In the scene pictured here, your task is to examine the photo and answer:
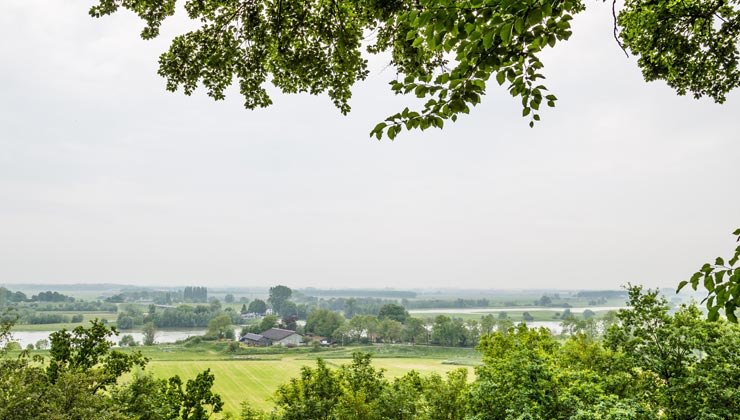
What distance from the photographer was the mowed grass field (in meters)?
42.6

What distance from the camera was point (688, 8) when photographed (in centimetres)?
569

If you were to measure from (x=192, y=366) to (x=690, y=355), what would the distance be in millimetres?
59112

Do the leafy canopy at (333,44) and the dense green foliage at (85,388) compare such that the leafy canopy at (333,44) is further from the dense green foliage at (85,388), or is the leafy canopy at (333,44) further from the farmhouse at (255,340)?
the farmhouse at (255,340)

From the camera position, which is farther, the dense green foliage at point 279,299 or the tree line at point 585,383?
the dense green foliage at point 279,299

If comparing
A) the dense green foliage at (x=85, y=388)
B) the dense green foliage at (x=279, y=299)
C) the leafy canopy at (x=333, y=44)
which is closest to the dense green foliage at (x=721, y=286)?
the leafy canopy at (x=333, y=44)

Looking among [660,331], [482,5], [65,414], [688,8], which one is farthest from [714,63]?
[65,414]

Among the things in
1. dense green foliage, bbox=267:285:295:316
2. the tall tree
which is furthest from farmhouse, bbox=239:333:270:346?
the tall tree

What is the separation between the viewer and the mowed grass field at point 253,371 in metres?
42.6

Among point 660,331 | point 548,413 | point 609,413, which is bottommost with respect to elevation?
point 548,413

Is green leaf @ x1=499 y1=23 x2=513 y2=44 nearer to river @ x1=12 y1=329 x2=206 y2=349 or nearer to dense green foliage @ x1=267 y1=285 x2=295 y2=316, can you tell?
river @ x1=12 y1=329 x2=206 y2=349

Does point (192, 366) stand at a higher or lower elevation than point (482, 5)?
lower

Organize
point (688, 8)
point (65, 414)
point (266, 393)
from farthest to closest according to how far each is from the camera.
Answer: point (266, 393) < point (65, 414) < point (688, 8)

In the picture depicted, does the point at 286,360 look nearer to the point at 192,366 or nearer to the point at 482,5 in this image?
the point at 192,366

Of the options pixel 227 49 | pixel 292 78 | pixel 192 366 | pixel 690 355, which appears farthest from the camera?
pixel 192 366
